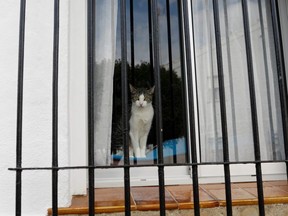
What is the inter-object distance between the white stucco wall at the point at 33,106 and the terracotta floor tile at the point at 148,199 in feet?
1.22

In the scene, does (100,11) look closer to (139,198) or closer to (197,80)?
(197,80)

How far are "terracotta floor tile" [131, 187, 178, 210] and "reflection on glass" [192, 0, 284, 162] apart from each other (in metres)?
0.50

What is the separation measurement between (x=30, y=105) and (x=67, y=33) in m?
0.44

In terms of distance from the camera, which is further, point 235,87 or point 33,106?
point 235,87

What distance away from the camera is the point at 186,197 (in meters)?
1.54

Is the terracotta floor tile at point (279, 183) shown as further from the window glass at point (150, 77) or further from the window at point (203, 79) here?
the window glass at point (150, 77)

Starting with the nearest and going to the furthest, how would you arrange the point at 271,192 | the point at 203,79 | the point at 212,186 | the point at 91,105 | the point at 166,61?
the point at 91,105 → the point at 271,192 → the point at 212,186 → the point at 203,79 → the point at 166,61

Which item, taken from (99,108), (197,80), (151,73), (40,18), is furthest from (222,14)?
(40,18)

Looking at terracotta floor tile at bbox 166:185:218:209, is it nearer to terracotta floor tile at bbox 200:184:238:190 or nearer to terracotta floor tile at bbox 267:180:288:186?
terracotta floor tile at bbox 200:184:238:190

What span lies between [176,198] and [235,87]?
0.98 meters

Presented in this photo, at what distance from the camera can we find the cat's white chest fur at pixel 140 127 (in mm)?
2268

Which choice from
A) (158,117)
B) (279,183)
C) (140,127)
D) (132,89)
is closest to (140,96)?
(132,89)

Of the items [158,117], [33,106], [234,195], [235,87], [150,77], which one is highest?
[150,77]

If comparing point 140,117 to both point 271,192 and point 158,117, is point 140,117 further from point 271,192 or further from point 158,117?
point 158,117
